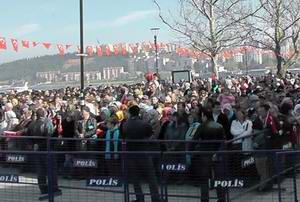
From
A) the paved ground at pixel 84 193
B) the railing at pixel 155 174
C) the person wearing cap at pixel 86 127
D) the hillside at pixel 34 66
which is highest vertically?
the hillside at pixel 34 66

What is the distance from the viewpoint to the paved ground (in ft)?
27.0

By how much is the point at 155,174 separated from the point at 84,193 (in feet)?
4.67

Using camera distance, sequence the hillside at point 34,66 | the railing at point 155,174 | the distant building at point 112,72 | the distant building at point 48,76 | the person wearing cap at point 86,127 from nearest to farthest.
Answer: the railing at point 155,174 → the person wearing cap at point 86,127 → the hillside at point 34,66 → the distant building at point 48,76 → the distant building at point 112,72

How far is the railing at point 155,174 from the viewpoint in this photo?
25.4 ft

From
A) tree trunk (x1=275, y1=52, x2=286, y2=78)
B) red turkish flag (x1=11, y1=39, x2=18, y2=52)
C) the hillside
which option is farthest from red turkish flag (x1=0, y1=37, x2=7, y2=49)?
the hillside

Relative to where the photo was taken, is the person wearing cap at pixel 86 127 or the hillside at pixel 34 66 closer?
the person wearing cap at pixel 86 127

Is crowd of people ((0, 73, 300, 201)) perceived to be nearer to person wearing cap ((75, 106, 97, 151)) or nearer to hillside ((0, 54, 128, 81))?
person wearing cap ((75, 106, 97, 151))

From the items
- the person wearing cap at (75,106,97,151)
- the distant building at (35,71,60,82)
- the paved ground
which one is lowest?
the paved ground

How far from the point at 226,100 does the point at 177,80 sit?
46.5 feet

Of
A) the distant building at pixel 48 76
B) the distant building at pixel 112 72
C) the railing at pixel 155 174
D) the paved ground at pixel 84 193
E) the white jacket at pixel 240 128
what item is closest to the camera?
the railing at pixel 155 174

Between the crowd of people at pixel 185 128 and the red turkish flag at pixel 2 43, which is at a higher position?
the red turkish flag at pixel 2 43

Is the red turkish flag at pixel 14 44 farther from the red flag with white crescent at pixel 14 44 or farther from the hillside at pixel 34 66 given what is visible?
the hillside at pixel 34 66

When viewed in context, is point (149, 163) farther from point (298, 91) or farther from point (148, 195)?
point (298, 91)

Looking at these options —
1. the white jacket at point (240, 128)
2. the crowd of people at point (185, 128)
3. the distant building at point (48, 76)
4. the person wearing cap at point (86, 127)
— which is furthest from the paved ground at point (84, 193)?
the distant building at point (48, 76)
